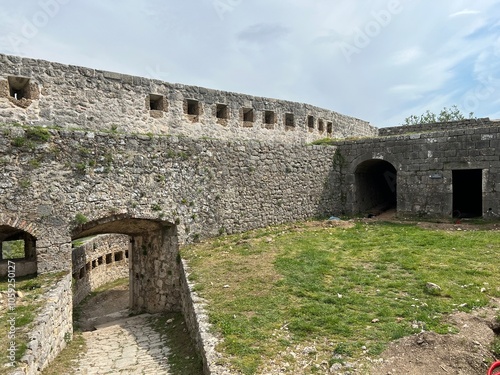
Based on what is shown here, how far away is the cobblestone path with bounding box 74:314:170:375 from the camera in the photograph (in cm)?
728

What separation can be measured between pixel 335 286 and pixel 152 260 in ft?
21.0

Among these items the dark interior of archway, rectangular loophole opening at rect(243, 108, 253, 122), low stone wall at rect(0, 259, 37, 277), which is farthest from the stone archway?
the dark interior of archway

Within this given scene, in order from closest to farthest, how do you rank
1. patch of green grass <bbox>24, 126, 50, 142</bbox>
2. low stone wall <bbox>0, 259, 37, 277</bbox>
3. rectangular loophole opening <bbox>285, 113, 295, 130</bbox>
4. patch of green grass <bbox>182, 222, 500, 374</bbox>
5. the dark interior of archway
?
patch of green grass <bbox>182, 222, 500, 374</bbox> → patch of green grass <bbox>24, 126, 50, 142</bbox> → low stone wall <bbox>0, 259, 37, 277</bbox> → the dark interior of archway → rectangular loophole opening <bbox>285, 113, 295, 130</bbox>

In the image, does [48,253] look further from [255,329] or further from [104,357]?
[255,329]

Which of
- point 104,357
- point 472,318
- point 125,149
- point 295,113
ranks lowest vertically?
point 104,357

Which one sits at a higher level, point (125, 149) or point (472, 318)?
point (125, 149)

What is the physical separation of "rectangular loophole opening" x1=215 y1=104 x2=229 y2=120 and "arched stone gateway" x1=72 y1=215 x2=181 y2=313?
567cm

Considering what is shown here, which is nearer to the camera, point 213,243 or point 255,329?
point 255,329

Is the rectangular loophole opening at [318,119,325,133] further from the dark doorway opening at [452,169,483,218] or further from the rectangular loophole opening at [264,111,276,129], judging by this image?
the dark doorway opening at [452,169,483,218]

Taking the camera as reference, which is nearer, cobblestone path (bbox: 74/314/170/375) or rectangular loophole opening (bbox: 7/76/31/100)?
cobblestone path (bbox: 74/314/170/375)

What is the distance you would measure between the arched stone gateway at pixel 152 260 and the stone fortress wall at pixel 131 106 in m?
3.05

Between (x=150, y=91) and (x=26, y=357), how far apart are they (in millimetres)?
9568

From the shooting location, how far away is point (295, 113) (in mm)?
17828

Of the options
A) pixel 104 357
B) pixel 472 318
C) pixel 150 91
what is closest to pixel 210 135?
pixel 150 91
